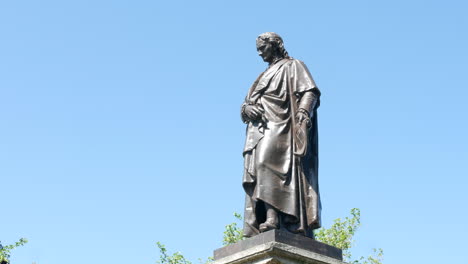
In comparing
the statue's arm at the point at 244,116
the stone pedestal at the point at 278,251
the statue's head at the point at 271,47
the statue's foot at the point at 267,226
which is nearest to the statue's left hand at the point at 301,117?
the statue's arm at the point at 244,116

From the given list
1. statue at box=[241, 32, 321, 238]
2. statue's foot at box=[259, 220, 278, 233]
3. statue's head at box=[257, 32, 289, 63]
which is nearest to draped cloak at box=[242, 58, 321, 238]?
statue at box=[241, 32, 321, 238]

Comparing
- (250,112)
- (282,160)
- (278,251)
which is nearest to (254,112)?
(250,112)

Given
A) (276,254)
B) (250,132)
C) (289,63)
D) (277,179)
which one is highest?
(289,63)

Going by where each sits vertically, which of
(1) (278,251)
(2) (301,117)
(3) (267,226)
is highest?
(2) (301,117)

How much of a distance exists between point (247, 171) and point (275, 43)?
190 cm

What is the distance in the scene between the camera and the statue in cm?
828

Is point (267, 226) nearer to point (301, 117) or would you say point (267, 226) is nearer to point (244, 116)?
point (301, 117)

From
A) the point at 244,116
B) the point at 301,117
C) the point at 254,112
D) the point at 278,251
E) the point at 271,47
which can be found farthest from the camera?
the point at 271,47

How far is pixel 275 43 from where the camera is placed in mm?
9438

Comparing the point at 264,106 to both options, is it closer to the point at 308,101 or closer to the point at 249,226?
the point at 308,101

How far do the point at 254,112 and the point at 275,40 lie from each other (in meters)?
1.19

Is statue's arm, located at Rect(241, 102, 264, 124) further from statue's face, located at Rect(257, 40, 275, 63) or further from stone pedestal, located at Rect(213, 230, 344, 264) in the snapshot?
stone pedestal, located at Rect(213, 230, 344, 264)

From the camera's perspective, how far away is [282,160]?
27.8ft

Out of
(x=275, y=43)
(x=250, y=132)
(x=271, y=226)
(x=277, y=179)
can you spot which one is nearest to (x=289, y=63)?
(x=275, y=43)
